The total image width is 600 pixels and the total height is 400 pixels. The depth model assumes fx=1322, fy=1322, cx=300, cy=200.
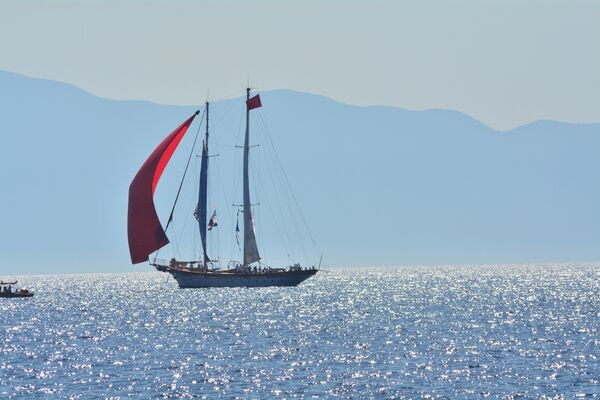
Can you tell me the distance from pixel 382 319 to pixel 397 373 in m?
38.1

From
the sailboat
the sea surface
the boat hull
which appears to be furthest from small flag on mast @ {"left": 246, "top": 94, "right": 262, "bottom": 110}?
the sea surface

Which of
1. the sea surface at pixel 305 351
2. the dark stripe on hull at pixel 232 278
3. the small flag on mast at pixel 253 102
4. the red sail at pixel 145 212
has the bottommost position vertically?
the sea surface at pixel 305 351

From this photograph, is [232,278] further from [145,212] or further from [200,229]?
[145,212]

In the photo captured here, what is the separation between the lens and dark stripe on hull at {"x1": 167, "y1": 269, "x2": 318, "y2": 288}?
455 ft

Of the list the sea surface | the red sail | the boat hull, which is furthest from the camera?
the boat hull

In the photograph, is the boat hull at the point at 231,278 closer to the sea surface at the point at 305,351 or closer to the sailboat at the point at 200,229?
the sailboat at the point at 200,229

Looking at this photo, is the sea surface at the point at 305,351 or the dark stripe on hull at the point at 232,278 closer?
the sea surface at the point at 305,351

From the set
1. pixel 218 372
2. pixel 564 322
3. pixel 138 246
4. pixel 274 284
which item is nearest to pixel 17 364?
pixel 218 372

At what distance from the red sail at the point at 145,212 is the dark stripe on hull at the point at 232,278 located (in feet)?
41.4

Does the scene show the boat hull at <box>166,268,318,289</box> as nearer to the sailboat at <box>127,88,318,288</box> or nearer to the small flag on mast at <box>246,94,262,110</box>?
the sailboat at <box>127,88,318,288</box>

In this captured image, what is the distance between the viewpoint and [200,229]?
137 m

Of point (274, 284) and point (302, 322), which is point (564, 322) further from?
point (274, 284)

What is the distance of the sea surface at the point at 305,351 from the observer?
2274 inches

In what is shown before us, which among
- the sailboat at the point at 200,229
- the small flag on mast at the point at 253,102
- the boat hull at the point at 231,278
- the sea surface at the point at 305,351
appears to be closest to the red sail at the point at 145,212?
the sailboat at the point at 200,229
